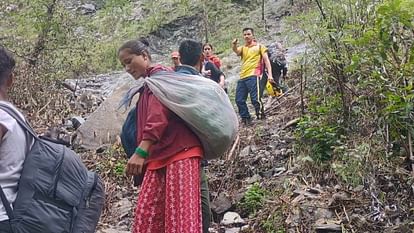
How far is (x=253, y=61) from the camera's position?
877 cm

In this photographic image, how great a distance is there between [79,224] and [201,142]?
1.20 metres

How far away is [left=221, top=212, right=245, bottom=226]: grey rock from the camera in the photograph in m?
5.17

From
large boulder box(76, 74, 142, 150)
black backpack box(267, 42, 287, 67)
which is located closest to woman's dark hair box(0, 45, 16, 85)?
large boulder box(76, 74, 142, 150)

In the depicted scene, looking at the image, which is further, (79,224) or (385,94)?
(385,94)

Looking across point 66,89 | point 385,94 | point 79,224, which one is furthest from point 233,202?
point 66,89

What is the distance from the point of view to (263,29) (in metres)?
18.3

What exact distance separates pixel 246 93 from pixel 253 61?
485 mm

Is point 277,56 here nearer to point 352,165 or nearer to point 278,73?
point 278,73

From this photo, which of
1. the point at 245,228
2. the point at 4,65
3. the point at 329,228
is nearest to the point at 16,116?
the point at 4,65

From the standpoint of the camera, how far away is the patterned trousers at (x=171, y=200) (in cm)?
347

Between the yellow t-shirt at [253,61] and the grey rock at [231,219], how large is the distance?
3.75 m

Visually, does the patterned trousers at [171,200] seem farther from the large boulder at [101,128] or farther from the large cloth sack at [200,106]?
the large boulder at [101,128]

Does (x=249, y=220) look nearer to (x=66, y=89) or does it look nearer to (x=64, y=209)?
(x=64, y=209)

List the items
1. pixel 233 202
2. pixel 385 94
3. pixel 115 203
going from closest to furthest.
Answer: pixel 385 94, pixel 233 202, pixel 115 203
